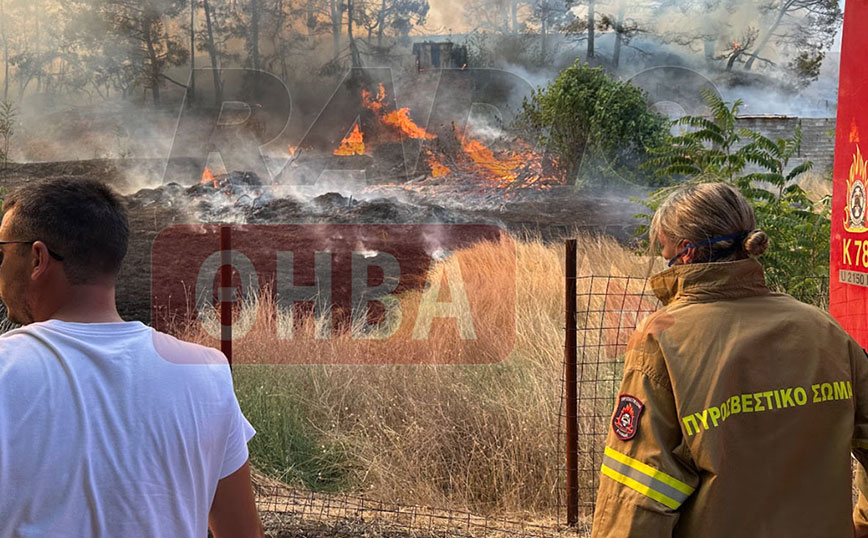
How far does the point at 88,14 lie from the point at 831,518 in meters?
17.9

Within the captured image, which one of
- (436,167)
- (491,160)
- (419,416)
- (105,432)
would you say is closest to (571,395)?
(419,416)

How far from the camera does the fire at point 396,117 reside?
54.5 ft

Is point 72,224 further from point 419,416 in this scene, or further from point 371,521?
point 419,416

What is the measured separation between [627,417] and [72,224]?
1265 millimetres

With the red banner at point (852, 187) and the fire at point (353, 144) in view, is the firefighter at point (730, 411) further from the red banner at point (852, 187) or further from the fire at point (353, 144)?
the fire at point (353, 144)

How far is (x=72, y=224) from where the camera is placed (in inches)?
58.8

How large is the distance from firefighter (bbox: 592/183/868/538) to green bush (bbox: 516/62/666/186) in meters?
12.5

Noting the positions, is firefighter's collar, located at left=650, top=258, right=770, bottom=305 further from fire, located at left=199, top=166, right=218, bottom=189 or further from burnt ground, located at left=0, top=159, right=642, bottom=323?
fire, located at left=199, top=166, right=218, bottom=189

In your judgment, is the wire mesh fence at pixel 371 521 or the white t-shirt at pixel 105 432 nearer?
the white t-shirt at pixel 105 432

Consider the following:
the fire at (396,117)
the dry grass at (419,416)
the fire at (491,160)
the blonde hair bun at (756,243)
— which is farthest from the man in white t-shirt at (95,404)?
the fire at (396,117)

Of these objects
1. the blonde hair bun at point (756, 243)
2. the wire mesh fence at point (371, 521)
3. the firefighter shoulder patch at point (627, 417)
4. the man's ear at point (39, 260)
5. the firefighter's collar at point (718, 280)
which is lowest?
the wire mesh fence at point (371, 521)

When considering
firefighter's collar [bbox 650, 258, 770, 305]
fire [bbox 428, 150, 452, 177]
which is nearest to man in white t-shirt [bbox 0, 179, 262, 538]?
A: firefighter's collar [bbox 650, 258, 770, 305]

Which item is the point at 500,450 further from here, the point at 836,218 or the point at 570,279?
the point at 836,218

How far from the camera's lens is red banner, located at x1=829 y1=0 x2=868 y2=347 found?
3.17 m
